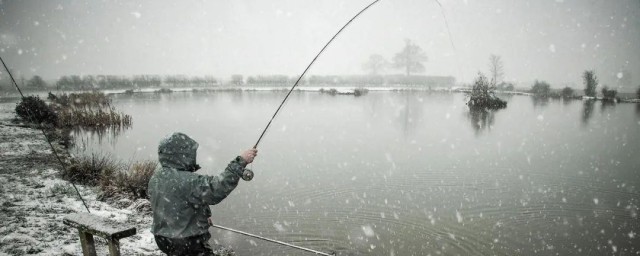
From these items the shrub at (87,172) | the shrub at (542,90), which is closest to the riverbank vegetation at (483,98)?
the shrub at (542,90)

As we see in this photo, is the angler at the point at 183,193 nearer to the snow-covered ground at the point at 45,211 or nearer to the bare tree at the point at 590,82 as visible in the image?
the snow-covered ground at the point at 45,211

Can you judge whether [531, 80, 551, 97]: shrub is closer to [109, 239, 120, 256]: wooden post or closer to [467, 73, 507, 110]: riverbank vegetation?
[467, 73, 507, 110]: riverbank vegetation

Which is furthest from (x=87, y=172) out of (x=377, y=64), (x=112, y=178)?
(x=377, y=64)

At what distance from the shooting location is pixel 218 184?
276 centimetres

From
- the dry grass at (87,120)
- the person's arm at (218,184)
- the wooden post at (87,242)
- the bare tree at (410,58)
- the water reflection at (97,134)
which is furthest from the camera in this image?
the bare tree at (410,58)

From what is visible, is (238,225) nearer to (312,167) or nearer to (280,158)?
(312,167)

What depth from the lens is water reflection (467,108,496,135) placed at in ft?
65.6

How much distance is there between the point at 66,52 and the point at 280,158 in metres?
234

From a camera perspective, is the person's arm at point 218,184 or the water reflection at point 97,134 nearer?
the person's arm at point 218,184

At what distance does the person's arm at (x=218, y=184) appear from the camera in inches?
109

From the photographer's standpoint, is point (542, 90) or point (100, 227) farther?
point (542, 90)

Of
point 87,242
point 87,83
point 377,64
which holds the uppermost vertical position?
point 377,64

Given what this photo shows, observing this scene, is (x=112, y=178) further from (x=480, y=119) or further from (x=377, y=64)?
(x=377, y=64)

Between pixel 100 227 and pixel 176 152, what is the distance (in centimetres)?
126
